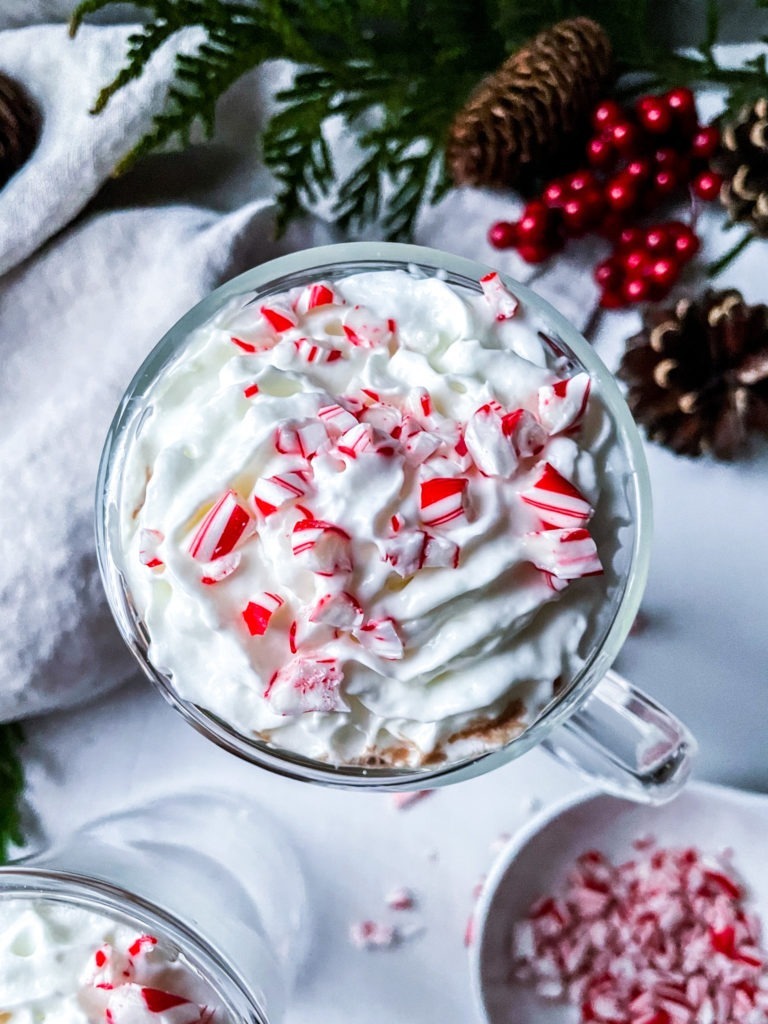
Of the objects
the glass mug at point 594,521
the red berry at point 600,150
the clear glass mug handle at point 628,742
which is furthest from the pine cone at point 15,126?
the clear glass mug handle at point 628,742

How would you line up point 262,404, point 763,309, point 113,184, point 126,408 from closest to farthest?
point 262,404 → point 126,408 → point 763,309 → point 113,184

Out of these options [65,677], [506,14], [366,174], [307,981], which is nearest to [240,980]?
[307,981]

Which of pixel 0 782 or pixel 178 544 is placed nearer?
pixel 178 544

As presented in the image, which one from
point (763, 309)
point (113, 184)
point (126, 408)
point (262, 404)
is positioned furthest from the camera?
point (113, 184)

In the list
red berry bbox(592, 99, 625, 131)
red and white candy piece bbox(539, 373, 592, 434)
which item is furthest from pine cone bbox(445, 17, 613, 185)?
red and white candy piece bbox(539, 373, 592, 434)

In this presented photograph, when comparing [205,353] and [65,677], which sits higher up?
[205,353]

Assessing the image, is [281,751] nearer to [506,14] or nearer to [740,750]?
[740,750]

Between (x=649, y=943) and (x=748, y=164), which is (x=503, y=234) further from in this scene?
(x=649, y=943)
